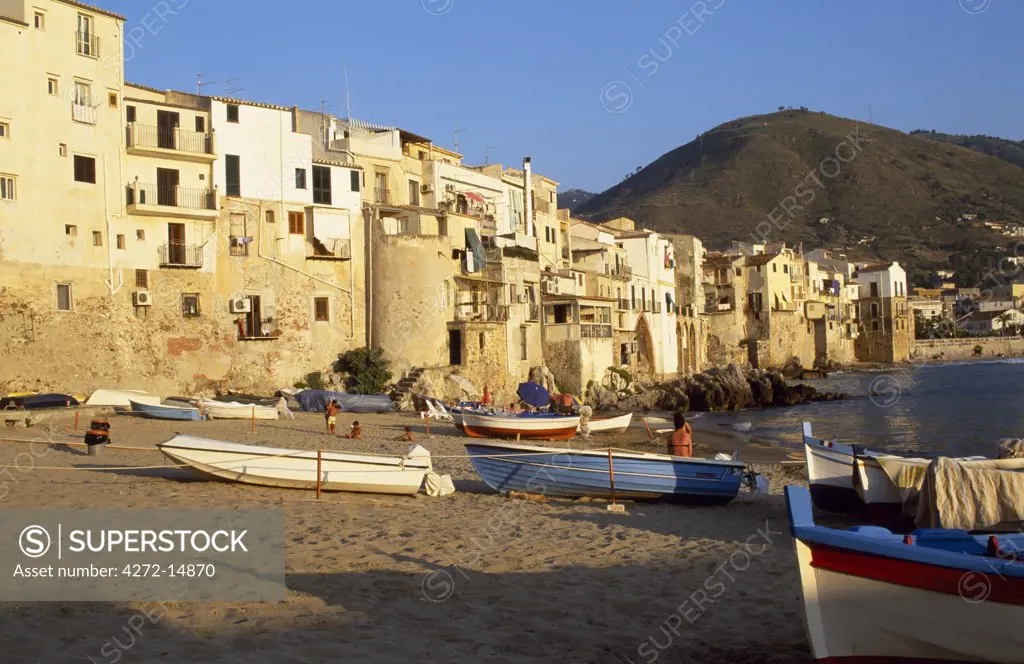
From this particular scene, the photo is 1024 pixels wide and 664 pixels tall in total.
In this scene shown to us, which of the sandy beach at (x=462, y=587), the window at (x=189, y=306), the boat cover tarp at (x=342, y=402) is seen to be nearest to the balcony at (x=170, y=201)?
the window at (x=189, y=306)

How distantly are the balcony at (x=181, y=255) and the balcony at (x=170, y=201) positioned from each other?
4.07 feet

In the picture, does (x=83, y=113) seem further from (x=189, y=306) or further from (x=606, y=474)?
(x=606, y=474)

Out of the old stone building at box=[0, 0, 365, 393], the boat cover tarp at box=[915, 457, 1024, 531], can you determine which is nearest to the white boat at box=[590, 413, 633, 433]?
the old stone building at box=[0, 0, 365, 393]

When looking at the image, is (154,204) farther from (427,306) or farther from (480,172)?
(480,172)

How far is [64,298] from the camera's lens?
35.0 meters

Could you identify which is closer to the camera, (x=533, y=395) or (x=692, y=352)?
(x=533, y=395)

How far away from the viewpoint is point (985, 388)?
228 ft

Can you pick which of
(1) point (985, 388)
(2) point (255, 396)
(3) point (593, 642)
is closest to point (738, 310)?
(1) point (985, 388)

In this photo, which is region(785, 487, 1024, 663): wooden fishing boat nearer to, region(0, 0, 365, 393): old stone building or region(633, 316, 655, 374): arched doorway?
region(0, 0, 365, 393): old stone building

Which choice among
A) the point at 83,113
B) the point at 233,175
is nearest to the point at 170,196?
the point at 233,175

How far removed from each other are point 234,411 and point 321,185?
1449 centimetres

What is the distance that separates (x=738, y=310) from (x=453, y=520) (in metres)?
71.2

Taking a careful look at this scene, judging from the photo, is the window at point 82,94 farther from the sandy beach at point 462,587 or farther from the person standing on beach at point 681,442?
the person standing on beach at point 681,442

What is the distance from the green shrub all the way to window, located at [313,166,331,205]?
684 centimetres
